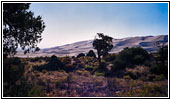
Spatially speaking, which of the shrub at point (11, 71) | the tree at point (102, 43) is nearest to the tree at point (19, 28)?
the shrub at point (11, 71)

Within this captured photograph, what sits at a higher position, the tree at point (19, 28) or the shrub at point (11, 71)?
the tree at point (19, 28)

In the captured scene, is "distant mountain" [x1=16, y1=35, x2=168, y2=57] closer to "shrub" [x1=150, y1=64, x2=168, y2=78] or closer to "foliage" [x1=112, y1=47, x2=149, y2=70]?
"foliage" [x1=112, y1=47, x2=149, y2=70]

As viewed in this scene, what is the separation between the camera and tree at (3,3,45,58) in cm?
922

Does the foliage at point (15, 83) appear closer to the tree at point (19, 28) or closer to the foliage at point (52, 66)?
the tree at point (19, 28)

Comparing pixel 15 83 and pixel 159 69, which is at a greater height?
pixel 15 83

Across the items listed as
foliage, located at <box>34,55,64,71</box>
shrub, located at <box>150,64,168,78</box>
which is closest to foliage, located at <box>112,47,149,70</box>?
shrub, located at <box>150,64,168,78</box>

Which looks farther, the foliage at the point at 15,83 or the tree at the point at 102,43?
the tree at the point at 102,43

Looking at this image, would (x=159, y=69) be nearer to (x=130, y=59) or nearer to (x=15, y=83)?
(x=130, y=59)

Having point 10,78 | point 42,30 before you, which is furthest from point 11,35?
point 10,78

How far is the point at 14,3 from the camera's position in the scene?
9258 millimetres

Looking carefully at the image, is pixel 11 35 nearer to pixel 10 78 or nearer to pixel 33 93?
pixel 10 78

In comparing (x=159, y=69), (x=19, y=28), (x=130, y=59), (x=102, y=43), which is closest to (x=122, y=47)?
(x=102, y=43)

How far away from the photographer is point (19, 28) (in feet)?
32.2

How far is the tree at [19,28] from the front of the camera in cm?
922
